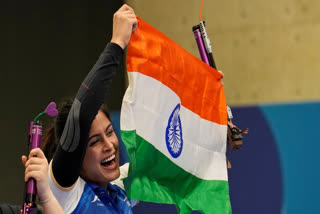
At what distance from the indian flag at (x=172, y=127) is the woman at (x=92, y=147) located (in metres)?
0.08

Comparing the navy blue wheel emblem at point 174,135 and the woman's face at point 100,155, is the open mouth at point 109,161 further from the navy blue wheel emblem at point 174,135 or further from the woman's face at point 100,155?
the navy blue wheel emblem at point 174,135

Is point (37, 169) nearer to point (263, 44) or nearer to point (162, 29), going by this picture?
point (263, 44)

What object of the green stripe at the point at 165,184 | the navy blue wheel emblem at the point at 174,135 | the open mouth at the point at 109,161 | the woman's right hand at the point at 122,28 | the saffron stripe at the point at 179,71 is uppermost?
the woman's right hand at the point at 122,28

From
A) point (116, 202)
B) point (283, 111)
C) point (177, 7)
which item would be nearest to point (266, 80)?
point (177, 7)

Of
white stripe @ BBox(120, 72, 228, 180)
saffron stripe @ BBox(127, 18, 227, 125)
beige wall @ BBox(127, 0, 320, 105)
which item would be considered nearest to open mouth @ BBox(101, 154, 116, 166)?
white stripe @ BBox(120, 72, 228, 180)

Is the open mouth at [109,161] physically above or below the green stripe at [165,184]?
above

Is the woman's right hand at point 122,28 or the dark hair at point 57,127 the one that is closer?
the woman's right hand at point 122,28

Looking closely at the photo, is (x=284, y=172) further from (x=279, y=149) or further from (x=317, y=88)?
(x=317, y=88)

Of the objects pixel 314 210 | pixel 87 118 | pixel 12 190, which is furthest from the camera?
pixel 12 190

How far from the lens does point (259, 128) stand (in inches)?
122

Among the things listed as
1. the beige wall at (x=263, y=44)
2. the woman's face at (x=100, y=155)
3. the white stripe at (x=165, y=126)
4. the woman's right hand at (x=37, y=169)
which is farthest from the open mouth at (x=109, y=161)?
the beige wall at (x=263, y=44)

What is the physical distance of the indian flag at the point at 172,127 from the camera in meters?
1.81

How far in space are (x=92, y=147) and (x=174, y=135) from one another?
0.28m

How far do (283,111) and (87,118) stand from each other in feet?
5.44
